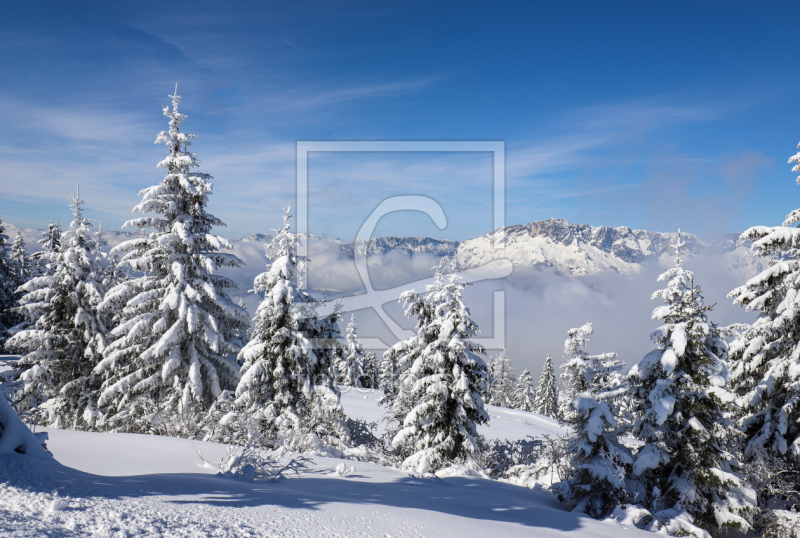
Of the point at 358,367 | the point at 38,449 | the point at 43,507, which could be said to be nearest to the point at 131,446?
the point at 38,449

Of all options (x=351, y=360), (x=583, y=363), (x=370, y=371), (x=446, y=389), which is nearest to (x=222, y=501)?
(x=446, y=389)

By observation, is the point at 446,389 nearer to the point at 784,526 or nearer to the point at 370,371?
the point at 784,526

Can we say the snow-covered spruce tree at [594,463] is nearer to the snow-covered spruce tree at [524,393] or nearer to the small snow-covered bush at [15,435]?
the small snow-covered bush at [15,435]

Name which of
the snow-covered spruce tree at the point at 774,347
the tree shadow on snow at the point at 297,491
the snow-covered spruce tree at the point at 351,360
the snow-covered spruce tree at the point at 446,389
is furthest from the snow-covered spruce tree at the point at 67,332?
the snow-covered spruce tree at the point at 774,347

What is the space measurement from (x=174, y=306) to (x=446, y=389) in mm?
10127

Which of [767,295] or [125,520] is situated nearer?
[125,520]

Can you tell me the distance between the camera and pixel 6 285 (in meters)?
39.6

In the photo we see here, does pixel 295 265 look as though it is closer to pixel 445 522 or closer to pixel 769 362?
pixel 445 522

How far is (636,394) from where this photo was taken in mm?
13117

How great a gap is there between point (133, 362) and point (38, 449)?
14761 millimetres

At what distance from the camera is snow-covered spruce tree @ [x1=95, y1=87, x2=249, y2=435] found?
16312mm

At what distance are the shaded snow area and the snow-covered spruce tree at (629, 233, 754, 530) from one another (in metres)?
5.32

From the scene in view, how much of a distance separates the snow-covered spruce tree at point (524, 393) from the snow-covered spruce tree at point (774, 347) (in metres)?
55.3

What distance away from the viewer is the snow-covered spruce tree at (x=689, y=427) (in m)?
11.7
